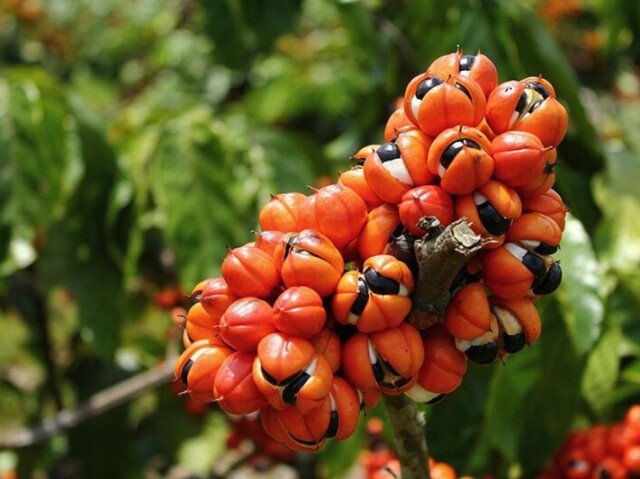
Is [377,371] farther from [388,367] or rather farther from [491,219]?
[491,219]

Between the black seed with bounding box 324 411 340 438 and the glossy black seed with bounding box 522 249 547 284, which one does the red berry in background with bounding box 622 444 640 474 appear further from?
the black seed with bounding box 324 411 340 438

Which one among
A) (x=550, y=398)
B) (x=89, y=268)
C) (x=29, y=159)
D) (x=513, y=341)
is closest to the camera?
(x=513, y=341)

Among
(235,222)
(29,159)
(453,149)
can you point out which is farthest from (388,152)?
(29,159)

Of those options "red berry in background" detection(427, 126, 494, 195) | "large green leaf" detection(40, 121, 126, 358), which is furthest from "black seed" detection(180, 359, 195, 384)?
"large green leaf" detection(40, 121, 126, 358)

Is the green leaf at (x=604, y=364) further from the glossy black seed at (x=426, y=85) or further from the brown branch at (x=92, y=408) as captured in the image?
the brown branch at (x=92, y=408)

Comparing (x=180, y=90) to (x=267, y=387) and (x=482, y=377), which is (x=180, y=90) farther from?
(x=267, y=387)

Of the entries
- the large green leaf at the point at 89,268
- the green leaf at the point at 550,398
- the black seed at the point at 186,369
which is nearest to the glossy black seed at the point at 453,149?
the black seed at the point at 186,369

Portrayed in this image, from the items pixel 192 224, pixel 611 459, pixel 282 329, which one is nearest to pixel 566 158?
pixel 611 459
